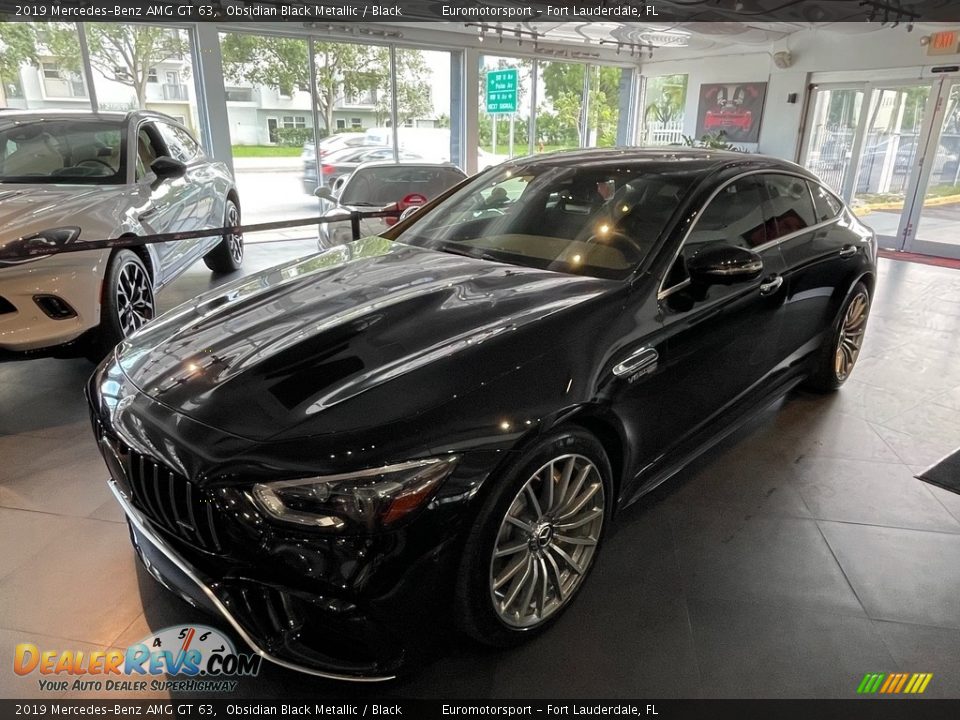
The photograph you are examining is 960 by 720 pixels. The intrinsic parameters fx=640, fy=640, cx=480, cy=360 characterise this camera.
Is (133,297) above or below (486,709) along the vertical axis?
above

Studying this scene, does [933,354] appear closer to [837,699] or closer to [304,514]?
[837,699]

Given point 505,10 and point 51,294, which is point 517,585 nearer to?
point 51,294

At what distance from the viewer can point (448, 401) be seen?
4.99 feet

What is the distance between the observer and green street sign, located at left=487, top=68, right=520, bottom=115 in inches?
456

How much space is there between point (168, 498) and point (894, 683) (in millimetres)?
1937

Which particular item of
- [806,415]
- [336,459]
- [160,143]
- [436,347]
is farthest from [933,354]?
[160,143]

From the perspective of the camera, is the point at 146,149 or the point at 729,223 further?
the point at 146,149

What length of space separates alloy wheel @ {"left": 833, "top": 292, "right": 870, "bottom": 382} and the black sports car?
81cm

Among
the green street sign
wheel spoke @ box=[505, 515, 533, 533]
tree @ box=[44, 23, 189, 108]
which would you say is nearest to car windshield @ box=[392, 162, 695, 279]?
wheel spoke @ box=[505, 515, 533, 533]

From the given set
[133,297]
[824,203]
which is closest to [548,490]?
[824,203]

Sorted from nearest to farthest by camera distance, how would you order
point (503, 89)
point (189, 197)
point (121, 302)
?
point (121, 302)
point (189, 197)
point (503, 89)

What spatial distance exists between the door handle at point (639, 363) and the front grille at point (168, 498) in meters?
1.12

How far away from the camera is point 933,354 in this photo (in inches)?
167

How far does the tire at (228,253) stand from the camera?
6.11 meters
